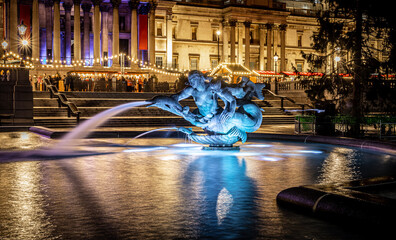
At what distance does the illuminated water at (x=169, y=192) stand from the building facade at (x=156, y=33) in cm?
3966

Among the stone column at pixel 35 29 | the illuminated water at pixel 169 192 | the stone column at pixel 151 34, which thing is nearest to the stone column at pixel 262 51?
the stone column at pixel 151 34

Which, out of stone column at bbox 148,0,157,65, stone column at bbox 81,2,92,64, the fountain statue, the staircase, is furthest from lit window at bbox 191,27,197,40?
the fountain statue

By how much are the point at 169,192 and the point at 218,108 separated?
7399mm

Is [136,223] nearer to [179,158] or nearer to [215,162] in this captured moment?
[215,162]

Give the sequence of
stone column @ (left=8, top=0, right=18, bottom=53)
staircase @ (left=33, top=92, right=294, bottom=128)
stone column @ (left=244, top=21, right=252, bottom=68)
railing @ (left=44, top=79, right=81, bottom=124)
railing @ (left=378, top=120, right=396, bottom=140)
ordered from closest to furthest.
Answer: railing @ (left=378, top=120, right=396, bottom=140)
railing @ (left=44, top=79, right=81, bottom=124)
staircase @ (left=33, top=92, right=294, bottom=128)
stone column @ (left=8, top=0, right=18, bottom=53)
stone column @ (left=244, top=21, right=252, bottom=68)

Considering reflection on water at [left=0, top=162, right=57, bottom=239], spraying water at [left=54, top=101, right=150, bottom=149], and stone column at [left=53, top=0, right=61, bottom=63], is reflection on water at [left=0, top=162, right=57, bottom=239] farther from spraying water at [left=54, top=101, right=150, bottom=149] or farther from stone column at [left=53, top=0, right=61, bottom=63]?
stone column at [left=53, top=0, right=61, bottom=63]

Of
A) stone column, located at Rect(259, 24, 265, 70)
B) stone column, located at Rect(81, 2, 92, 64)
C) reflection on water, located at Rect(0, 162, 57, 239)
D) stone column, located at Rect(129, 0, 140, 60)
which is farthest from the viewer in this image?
stone column, located at Rect(259, 24, 265, 70)

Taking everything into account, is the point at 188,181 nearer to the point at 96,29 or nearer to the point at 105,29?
the point at 96,29

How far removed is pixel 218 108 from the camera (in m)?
15.4

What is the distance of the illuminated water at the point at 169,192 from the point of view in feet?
19.3

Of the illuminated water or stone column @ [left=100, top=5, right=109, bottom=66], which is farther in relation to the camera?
stone column @ [left=100, top=5, right=109, bottom=66]

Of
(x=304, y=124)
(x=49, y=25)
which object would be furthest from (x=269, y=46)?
(x=304, y=124)

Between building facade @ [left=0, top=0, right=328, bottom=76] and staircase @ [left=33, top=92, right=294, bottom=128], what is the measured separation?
13.9 meters

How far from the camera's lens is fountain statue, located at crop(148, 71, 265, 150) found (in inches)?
575
